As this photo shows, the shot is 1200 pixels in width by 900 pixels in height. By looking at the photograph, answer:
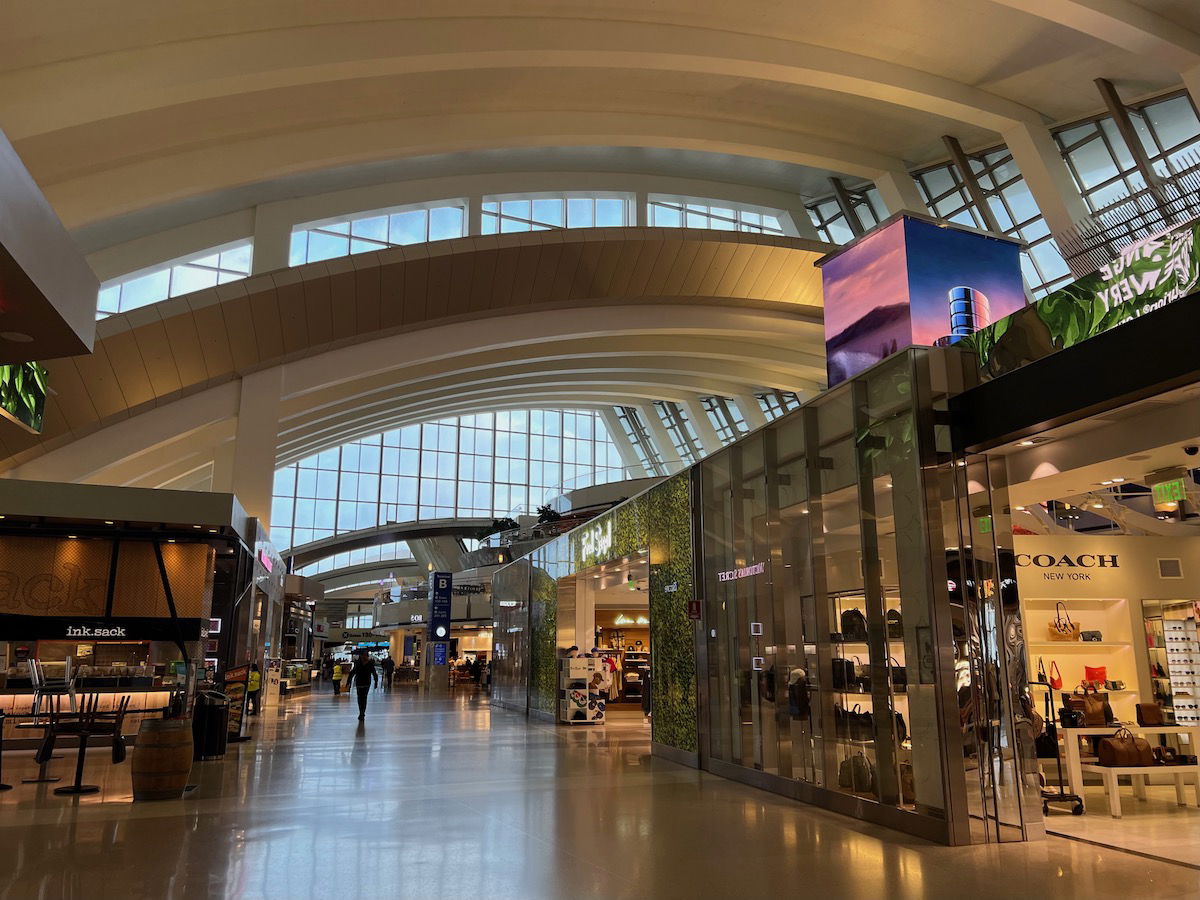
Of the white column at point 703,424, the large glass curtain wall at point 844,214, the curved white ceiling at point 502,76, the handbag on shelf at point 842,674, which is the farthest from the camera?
the white column at point 703,424

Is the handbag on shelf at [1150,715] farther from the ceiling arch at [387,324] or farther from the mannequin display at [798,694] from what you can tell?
the ceiling arch at [387,324]

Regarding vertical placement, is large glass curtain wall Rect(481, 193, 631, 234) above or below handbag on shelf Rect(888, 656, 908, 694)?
above

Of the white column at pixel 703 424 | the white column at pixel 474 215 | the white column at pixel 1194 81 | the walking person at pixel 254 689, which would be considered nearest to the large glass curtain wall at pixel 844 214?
the white column at pixel 1194 81

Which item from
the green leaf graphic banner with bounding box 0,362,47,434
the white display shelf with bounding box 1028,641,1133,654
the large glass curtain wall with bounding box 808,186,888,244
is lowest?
the white display shelf with bounding box 1028,641,1133,654

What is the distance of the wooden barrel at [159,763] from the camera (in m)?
7.81

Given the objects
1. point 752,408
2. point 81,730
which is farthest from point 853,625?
point 752,408

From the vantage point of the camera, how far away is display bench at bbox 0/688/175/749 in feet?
39.0

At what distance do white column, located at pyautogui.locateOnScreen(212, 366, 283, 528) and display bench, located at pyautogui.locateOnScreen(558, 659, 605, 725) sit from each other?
696 centimetres

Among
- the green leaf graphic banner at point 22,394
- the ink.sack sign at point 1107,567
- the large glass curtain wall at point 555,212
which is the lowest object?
the ink.sack sign at point 1107,567

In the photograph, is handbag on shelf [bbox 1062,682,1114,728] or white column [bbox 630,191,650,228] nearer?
handbag on shelf [bbox 1062,682,1114,728]

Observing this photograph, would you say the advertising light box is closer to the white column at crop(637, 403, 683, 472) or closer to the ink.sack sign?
the ink.sack sign

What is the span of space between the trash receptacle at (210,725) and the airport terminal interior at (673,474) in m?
0.09

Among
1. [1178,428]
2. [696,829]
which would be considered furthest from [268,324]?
[1178,428]

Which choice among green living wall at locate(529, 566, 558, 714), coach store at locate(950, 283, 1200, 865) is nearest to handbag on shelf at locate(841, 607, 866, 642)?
coach store at locate(950, 283, 1200, 865)
